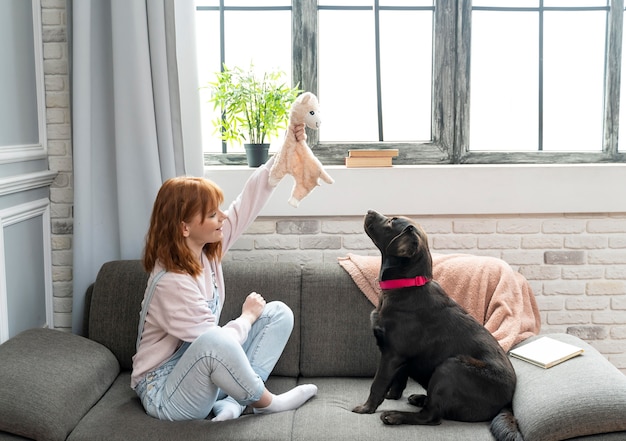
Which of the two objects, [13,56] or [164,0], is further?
[164,0]

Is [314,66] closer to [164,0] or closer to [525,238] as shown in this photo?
[164,0]

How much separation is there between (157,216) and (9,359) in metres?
0.64

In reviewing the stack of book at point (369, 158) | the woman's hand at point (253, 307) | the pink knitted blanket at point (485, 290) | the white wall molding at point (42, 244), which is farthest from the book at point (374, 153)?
the white wall molding at point (42, 244)

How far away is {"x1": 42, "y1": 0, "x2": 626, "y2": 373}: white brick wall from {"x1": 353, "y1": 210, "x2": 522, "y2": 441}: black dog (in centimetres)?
79

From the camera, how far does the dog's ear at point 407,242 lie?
233 centimetres

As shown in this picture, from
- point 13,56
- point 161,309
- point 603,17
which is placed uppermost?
point 603,17

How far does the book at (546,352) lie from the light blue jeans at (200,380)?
2.90 ft

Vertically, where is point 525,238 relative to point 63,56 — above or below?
below

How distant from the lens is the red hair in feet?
7.75

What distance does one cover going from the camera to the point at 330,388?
260 cm

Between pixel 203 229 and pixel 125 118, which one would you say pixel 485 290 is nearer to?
pixel 203 229

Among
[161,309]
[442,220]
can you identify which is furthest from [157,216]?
[442,220]

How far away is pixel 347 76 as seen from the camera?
335 cm

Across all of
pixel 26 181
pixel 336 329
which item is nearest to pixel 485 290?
pixel 336 329
